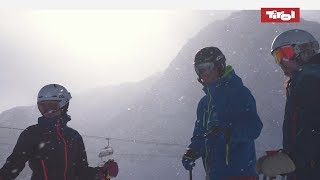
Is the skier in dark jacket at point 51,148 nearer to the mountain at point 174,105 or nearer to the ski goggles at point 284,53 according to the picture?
the ski goggles at point 284,53

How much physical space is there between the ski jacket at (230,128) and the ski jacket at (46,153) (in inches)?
62.1

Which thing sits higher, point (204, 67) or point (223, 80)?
point (204, 67)

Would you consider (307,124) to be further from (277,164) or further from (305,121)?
(277,164)

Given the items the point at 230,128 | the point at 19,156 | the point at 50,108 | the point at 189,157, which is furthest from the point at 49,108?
the point at 230,128

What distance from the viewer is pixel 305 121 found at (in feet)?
11.4

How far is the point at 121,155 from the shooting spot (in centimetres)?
11800

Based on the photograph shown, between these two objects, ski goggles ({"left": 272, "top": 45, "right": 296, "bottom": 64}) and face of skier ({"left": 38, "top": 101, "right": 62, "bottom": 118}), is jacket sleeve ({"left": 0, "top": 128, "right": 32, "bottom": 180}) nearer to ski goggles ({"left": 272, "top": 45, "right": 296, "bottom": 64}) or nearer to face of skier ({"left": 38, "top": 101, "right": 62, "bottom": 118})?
face of skier ({"left": 38, "top": 101, "right": 62, "bottom": 118})

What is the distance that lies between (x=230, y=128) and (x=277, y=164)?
1.35 m

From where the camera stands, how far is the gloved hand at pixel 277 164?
11.8ft

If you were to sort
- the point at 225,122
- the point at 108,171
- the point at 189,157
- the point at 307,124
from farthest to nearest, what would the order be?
the point at 108,171, the point at 189,157, the point at 225,122, the point at 307,124

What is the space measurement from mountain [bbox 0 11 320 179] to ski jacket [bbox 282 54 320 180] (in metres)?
95.2

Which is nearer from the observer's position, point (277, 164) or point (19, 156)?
point (277, 164)

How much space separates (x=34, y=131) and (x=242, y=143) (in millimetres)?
2334

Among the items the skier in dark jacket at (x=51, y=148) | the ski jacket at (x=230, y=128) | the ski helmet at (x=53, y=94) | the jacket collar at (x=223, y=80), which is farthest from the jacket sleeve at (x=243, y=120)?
the ski helmet at (x=53, y=94)
